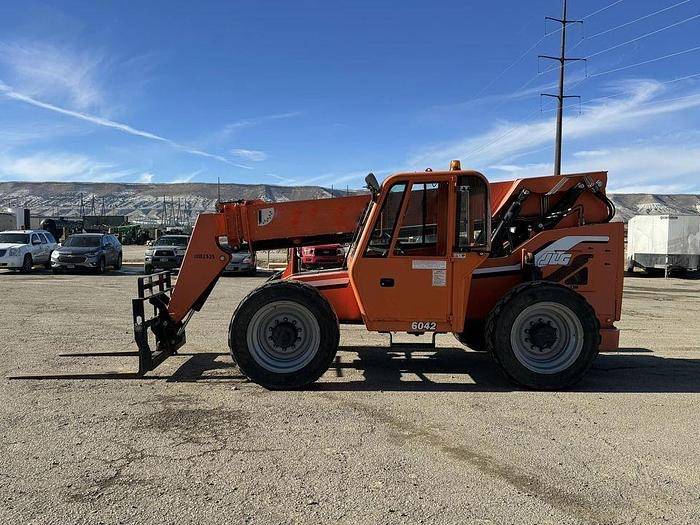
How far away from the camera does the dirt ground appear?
11.8 ft

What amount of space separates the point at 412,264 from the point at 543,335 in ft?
5.57

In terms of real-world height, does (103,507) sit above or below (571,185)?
below

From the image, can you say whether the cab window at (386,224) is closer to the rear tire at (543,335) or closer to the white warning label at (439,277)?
the white warning label at (439,277)

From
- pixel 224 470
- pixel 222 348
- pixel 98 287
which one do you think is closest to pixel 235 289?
pixel 98 287

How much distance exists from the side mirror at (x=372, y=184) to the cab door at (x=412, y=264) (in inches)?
Answer: 4.5

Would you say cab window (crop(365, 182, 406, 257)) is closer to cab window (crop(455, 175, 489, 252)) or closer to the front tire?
cab window (crop(455, 175, 489, 252))

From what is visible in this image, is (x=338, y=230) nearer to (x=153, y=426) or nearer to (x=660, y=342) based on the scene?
(x=153, y=426)

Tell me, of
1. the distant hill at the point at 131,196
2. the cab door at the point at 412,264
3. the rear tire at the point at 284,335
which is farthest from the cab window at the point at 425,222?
the distant hill at the point at 131,196

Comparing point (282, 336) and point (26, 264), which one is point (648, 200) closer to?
point (26, 264)

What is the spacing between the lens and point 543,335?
20.7 ft

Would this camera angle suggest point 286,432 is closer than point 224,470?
No

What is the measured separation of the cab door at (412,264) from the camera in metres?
6.26

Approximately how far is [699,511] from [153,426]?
14.0ft

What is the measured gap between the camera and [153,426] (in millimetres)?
4977
